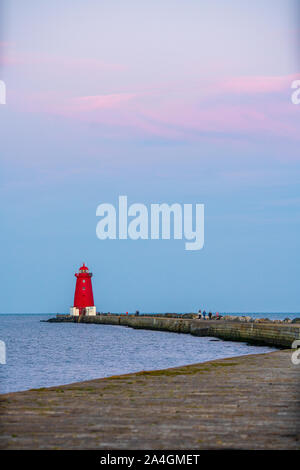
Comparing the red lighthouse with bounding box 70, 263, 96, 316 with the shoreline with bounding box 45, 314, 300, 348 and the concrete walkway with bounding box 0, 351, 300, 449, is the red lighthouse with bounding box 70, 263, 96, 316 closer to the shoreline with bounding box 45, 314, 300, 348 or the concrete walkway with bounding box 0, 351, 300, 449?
the shoreline with bounding box 45, 314, 300, 348

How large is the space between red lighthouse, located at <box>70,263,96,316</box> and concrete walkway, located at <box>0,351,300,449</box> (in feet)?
240

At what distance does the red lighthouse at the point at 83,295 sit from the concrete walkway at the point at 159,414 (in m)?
73.1

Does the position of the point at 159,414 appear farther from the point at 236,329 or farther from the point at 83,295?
the point at 83,295

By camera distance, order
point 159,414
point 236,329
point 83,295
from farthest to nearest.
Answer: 1. point 83,295
2. point 236,329
3. point 159,414

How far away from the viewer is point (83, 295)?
283 feet

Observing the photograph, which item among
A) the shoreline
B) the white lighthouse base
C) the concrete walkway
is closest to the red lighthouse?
the white lighthouse base

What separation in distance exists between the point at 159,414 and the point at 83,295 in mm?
80368

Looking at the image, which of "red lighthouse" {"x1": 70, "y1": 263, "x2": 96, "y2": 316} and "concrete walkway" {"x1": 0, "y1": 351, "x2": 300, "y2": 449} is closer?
"concrete walkway" {"x1": 0, "y1": 351, "x2": 300, "y2": 449}

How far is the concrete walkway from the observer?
5367 mm

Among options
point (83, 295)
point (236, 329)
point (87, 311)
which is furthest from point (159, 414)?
point (87, 311)

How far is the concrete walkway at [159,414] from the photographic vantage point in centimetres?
→ 537

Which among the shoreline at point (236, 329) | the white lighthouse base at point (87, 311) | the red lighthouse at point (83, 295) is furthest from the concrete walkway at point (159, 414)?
the white lighthouse base at point (87, 311)

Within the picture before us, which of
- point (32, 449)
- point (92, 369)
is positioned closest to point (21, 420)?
point (32, 449)

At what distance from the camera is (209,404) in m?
7.58
